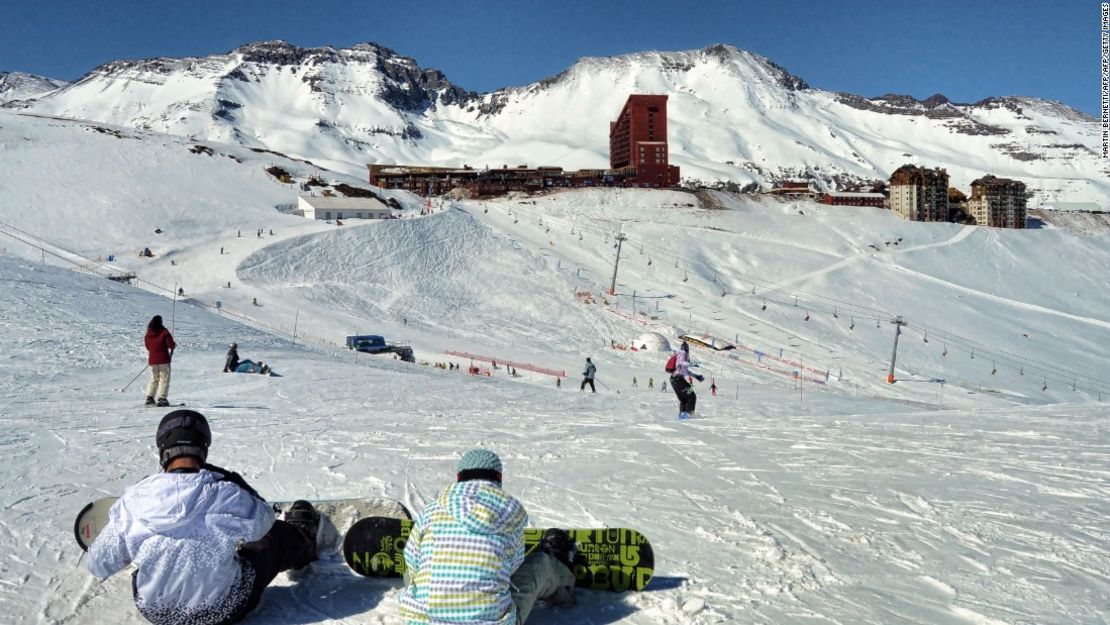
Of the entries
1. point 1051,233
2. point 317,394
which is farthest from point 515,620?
point 1051,233

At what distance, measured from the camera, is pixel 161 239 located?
146 ft

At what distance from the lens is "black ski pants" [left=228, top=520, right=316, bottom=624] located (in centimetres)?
416

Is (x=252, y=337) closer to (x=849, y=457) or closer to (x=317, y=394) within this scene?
(x=317, y=394)

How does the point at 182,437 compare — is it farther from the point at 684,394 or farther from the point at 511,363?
the point at 511,363

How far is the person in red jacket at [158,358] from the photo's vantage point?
10.8 metres

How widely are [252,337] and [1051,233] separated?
297 ft

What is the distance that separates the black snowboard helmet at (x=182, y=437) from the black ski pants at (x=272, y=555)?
56 cm

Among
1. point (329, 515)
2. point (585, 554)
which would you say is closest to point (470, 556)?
point (585, 554)

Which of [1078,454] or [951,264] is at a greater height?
[951,264]

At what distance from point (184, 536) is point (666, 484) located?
15.8 feet

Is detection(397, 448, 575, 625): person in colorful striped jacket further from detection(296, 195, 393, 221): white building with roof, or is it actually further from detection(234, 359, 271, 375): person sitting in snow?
detection(296, 195, 393, 221): white building with roof

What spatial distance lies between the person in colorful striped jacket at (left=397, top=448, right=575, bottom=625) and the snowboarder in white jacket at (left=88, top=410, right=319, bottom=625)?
0.86 meters

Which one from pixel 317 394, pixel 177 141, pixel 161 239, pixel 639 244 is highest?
pixel 177 141

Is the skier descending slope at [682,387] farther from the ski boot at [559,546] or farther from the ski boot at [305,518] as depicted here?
the ski boot at [305,518]
